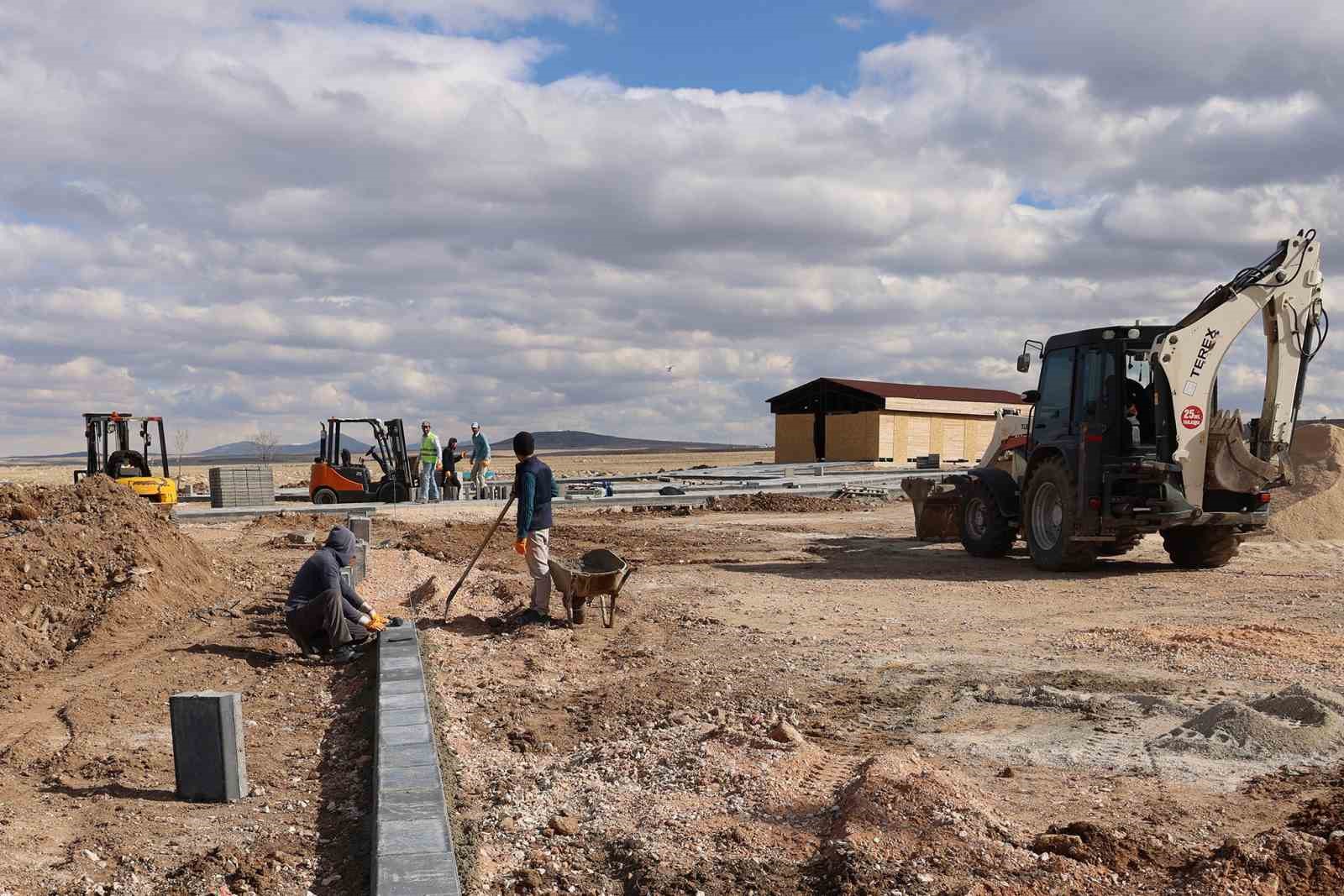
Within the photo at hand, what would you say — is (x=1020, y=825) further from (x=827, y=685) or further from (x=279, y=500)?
(x=279, y=500)

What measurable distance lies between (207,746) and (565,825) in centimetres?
198

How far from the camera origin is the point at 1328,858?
4.47m

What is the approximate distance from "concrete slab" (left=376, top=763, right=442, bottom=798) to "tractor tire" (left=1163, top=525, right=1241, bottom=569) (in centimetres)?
1117

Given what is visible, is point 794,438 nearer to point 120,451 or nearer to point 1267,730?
point 120,451

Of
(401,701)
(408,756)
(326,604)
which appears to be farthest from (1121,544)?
(408,756)

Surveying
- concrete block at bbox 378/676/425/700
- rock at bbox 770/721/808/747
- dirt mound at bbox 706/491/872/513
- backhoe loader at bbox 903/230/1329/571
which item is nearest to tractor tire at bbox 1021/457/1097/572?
backhoe loader at bbox 903/230/1329/571

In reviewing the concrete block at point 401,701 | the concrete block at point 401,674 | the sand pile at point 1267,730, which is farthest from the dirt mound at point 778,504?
the sand pile at point 1267,730

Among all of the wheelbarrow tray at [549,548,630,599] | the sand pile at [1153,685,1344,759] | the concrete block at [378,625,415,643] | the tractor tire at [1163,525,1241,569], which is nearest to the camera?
the sand pile at [1153,685,1344,759]

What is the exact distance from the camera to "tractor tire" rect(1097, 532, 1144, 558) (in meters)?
14.2

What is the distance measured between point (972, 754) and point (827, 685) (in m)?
2.08

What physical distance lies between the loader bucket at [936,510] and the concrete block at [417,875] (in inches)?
584

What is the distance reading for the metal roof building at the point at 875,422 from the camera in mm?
44406

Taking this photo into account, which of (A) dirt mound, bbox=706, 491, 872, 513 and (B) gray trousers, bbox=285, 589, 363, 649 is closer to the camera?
(B) gray trousers, bbox=285, 589, 363, 649

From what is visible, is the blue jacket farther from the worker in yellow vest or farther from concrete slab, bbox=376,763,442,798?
the worker in yellow vest
